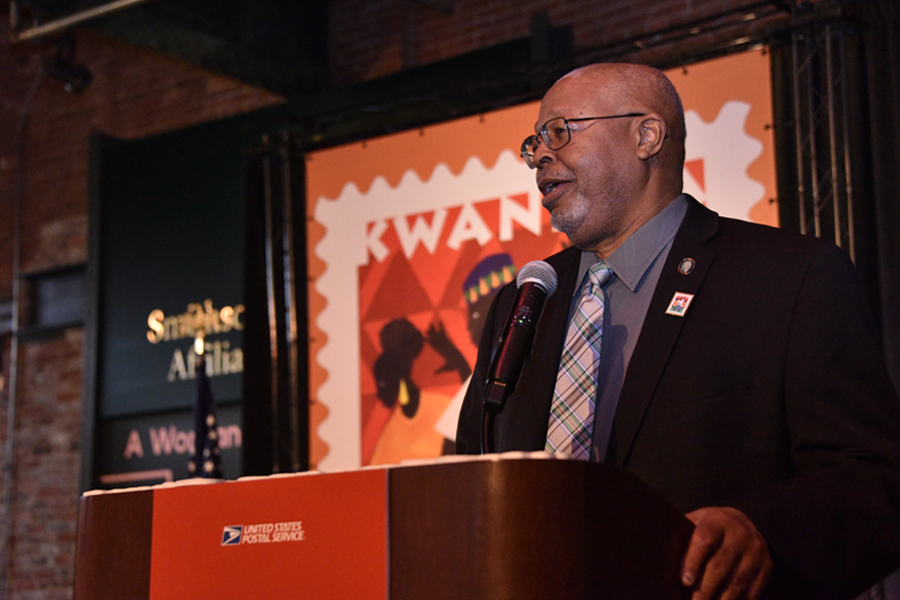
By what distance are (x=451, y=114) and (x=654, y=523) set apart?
394 cm

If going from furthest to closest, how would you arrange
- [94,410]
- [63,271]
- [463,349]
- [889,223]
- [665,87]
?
[63,271]
[94,410]
[463,349]
[889,223]
[665,87]

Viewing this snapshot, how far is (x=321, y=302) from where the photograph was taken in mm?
4957

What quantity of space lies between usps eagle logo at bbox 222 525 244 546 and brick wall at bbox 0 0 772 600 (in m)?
4.97

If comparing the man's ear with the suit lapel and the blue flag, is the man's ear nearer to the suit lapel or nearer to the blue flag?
the suit lapel

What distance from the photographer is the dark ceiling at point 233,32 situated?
17.9ft

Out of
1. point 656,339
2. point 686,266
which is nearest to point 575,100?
point 686,266

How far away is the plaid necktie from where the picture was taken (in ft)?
4.92

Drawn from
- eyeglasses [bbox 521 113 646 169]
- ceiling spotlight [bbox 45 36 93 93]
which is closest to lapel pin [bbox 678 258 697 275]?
eyeglasses [bbox 521 113 646 169]

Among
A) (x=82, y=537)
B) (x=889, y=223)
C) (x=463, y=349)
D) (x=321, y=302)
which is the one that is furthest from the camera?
(x=321, y=302)

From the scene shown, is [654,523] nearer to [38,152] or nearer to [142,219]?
[142,219]

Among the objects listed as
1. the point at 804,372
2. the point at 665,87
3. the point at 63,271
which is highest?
the point at 63,271

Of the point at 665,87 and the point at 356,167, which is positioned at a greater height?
the point at 356,167

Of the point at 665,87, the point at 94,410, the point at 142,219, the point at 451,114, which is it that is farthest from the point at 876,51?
the point at 94,410

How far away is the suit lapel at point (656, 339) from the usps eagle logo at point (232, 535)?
0.60 metres
